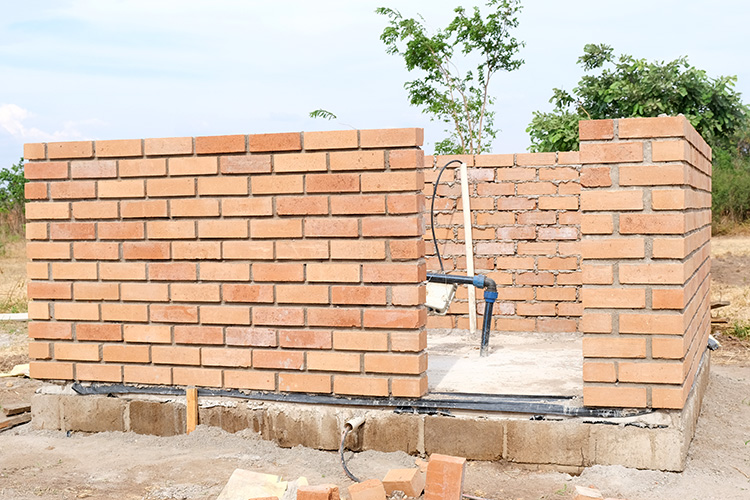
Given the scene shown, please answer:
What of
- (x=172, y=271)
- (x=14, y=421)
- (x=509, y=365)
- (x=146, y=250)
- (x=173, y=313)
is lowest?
(x=14, y=421)

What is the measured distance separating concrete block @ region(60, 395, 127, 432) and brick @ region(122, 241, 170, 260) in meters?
0.89

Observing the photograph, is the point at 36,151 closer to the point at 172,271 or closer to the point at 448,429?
the point at 172,271

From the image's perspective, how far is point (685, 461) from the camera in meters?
3.97

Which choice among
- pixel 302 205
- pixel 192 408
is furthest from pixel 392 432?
pixel 302 205

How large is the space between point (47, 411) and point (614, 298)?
136 inches

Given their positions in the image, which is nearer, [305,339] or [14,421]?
[305,339]

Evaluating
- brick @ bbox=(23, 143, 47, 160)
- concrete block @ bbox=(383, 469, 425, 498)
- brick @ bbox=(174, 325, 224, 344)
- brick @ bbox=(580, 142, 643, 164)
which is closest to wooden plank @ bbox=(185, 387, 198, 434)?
brick @ bbox=(174, 325, 224, 344)

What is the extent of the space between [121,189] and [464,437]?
95.5 inches

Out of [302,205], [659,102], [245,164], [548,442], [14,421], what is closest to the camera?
[548,442]

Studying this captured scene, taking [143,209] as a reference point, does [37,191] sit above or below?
above

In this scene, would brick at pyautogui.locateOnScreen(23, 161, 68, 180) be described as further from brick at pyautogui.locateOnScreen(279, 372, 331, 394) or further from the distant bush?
the distant bush

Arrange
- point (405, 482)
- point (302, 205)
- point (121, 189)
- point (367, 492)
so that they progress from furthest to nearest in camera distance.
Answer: point (121, 189) < point (302, 205) < point (405, 482) < point (367, 492)

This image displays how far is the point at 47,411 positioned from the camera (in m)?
4.70

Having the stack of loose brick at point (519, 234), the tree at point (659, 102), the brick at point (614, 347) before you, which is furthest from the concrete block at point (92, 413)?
the tree at point (659, 102)
